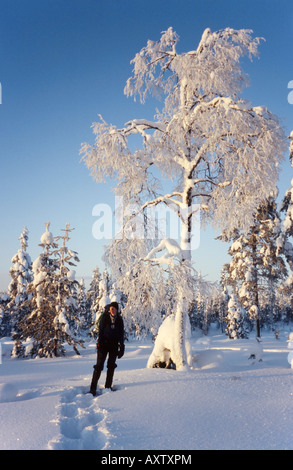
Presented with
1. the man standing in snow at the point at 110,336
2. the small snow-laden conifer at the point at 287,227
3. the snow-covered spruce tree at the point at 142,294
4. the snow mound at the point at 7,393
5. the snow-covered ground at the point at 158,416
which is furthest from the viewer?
the small snow-laden conifer at the point at 287,227

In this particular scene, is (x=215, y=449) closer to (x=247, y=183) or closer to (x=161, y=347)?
(x=161, y=347)

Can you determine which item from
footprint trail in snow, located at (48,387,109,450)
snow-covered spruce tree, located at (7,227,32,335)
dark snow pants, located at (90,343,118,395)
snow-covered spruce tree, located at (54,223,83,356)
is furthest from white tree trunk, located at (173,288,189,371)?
snow-covered spruce tree, located at (7,227,32,335)

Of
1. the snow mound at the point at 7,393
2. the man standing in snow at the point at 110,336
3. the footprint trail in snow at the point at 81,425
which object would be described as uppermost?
the man standing in snow at the point at 110,336

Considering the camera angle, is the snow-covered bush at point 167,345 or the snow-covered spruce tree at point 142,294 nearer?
the snow-covered spruce tree at point 142,294

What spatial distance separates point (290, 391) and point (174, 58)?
9170mm

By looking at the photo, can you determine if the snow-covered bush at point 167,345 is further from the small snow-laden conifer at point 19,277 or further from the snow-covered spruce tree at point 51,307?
the small snow-laden conifer at point 19,277

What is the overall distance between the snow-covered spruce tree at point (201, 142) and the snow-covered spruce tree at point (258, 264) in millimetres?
14361

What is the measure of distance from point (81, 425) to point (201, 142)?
326 inches

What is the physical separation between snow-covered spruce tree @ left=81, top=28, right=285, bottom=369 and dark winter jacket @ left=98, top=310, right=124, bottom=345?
6.73ft

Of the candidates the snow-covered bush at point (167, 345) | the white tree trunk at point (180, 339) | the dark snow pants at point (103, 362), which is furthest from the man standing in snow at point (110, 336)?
the snow-covered bush at point (167, 345)

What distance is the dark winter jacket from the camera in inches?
259

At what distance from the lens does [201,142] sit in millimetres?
9727

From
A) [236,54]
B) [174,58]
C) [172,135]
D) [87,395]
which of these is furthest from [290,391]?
[174,58]

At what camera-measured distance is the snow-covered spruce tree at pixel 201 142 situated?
805cm
